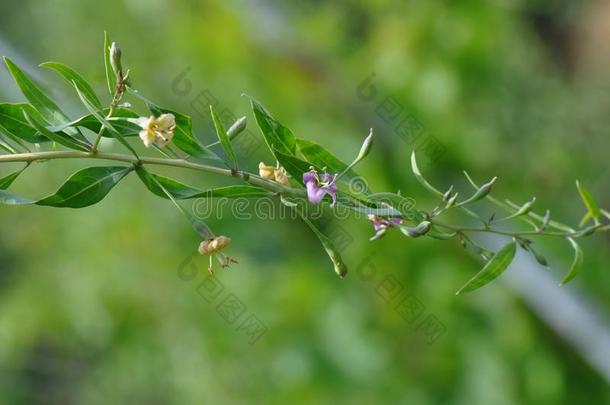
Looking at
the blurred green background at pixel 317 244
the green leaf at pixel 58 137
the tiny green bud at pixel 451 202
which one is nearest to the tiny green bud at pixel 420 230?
the tiny green bud at pixel 451 202

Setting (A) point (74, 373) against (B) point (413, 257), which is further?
(A) point (74, 373)

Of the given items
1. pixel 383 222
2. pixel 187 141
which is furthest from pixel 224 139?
pixel 383 222

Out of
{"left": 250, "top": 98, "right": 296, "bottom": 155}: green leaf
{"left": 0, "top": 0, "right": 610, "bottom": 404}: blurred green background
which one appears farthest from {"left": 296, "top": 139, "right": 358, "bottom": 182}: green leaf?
{"left": 0, "top": 0, "right": 610, "bottom": 404}: blurred green background

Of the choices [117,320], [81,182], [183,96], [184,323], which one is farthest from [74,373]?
[81,182]

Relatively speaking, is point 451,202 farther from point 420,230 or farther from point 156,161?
point 156,161

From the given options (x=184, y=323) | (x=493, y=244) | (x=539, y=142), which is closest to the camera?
(x=493, y=244)

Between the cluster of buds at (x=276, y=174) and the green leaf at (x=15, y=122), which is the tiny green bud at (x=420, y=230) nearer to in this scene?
the cluster of buds at (x=276, y=174)

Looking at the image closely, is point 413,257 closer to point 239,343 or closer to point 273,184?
point 239,343
